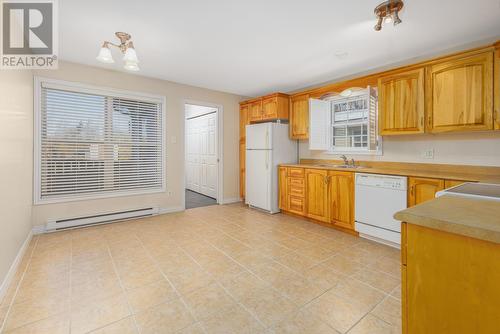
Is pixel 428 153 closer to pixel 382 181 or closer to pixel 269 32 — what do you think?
pixel 382 181

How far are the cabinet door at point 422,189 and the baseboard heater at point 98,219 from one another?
382cm

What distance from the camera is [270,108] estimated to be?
4.61 meters

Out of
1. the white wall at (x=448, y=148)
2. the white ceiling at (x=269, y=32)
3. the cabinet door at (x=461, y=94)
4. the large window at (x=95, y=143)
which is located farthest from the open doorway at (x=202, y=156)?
the cabinet door at (x=461, y=94)

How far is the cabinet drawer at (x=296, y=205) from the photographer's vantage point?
3.99m

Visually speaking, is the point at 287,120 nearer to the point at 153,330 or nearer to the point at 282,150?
the point at 282,150

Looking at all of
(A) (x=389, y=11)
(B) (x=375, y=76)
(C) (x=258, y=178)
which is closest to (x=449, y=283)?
(A) (x=389, y=11)

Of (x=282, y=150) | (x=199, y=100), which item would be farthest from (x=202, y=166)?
(x=282, y=150)

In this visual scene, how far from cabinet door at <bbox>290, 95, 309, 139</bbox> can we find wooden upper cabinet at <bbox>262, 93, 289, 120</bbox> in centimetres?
13

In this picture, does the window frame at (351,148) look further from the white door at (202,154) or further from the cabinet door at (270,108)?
the white door at (202,154)

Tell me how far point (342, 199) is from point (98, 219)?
3661mm

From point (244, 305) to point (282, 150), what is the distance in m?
3.08

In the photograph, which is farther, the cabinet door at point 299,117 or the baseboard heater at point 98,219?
the cabinet door at point 299,117

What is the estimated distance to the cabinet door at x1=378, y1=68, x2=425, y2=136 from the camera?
9.41 ft

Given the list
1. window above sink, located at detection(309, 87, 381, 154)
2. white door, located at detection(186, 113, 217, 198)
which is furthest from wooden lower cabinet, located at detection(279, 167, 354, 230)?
white door, located at detection(186, 113, 217, 198)
